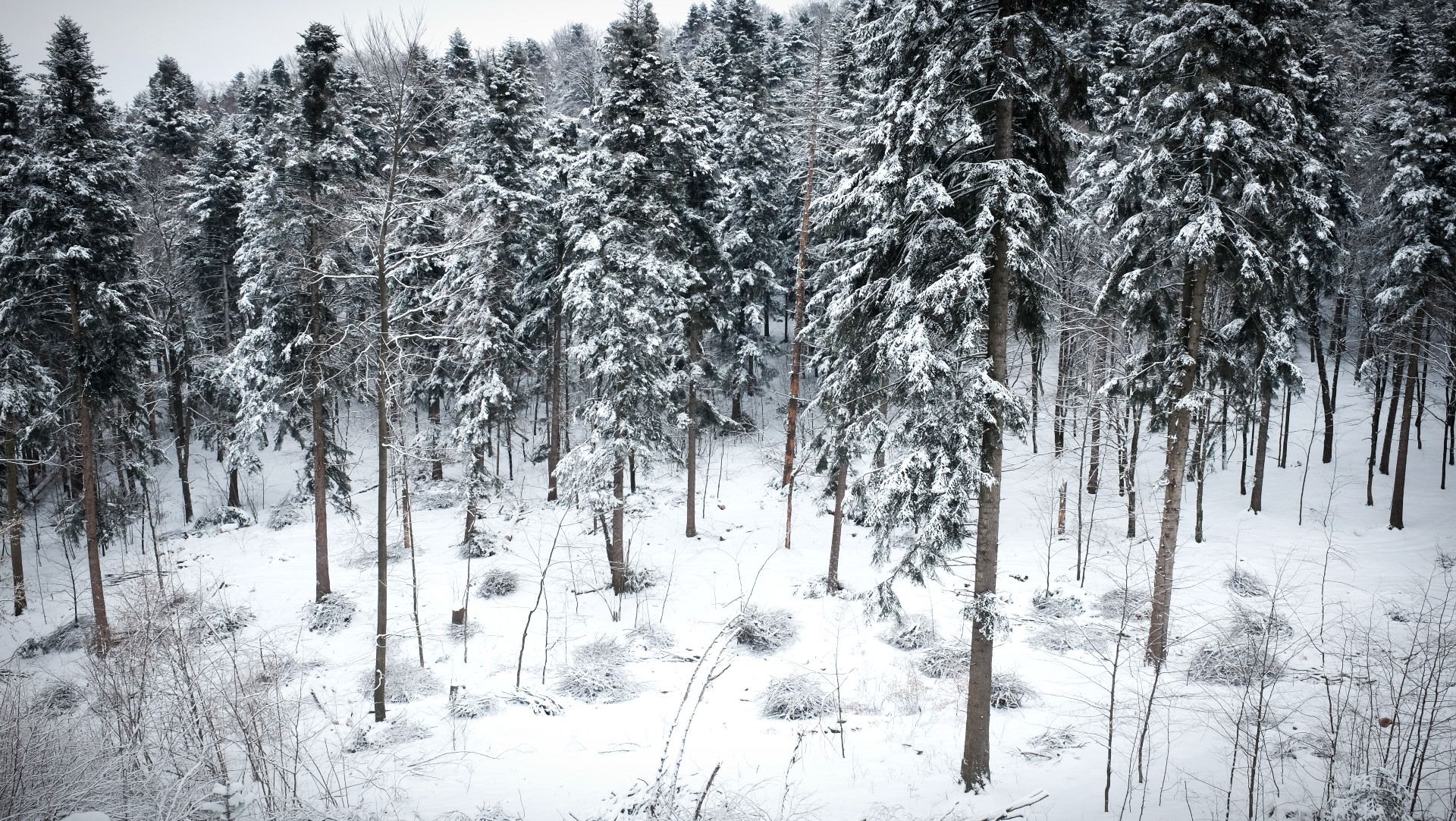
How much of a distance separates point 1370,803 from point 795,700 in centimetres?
834

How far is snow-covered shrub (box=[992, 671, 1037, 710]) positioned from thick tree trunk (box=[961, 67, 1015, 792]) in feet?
9.33

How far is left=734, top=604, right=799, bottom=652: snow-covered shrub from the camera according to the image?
629 inches

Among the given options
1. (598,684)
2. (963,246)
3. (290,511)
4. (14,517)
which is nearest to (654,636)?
(598,684)

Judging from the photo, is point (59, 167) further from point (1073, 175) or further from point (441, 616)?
point (1073, 175)

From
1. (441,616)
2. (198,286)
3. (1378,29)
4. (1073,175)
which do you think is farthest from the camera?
(1378,29)

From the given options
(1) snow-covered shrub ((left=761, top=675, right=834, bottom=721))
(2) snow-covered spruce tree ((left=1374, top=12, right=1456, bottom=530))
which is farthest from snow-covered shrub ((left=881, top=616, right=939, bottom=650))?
(2) snow-covered spruce tree ((left=1374, top=12, right=1456, bottom=530))

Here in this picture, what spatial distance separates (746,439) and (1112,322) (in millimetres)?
17097

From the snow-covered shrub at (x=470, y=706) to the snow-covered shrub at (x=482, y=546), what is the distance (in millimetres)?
8371

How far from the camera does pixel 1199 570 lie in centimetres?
1908

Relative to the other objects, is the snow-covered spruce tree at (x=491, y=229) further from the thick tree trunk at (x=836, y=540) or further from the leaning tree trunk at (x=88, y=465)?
the thick tree trunk at (x=836, y=540)

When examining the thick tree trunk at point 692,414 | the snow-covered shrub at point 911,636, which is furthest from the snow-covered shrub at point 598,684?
the thick tree trunk at point 692,414

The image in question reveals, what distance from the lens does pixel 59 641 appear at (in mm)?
17516

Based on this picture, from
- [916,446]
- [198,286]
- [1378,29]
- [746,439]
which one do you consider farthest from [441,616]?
[1378,29]

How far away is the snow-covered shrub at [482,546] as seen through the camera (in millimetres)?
21703
